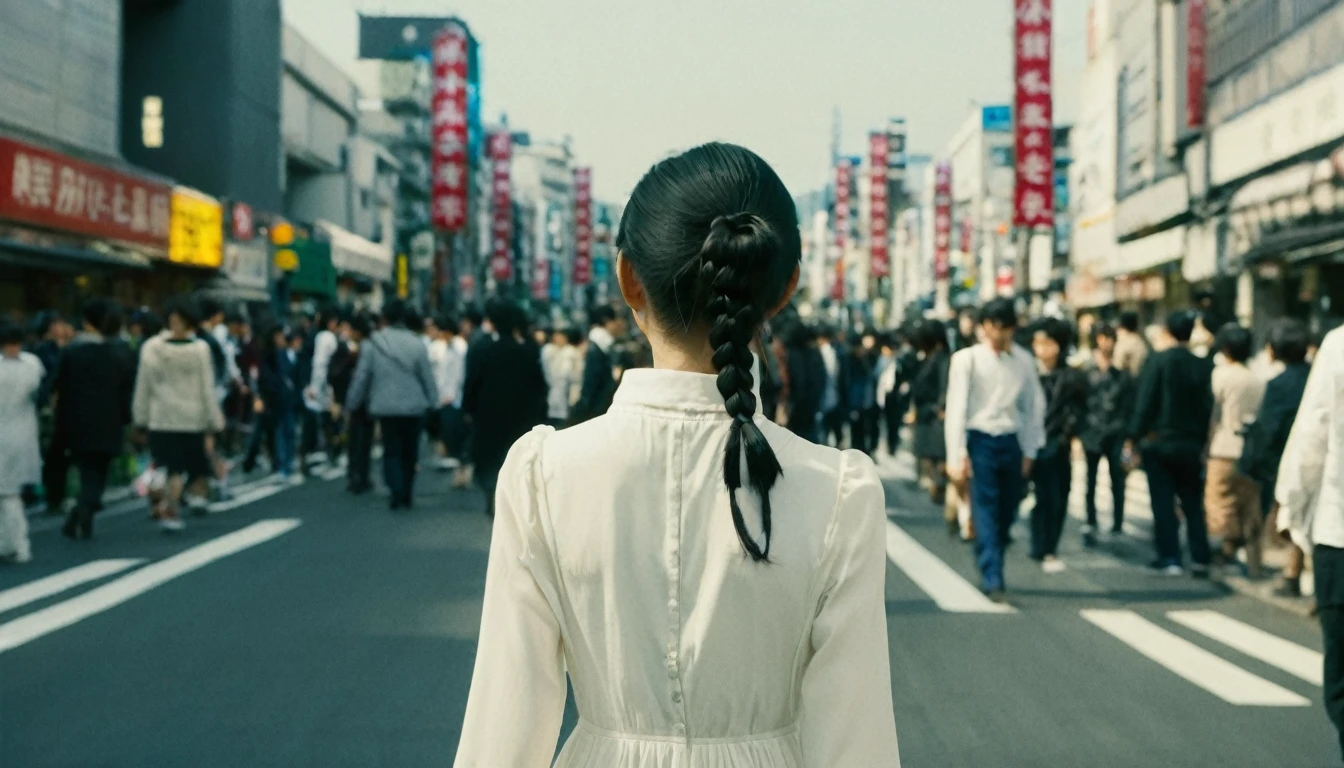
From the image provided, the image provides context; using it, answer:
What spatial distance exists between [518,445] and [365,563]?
988cm

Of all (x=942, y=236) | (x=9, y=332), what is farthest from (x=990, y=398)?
(x=942, y=236)

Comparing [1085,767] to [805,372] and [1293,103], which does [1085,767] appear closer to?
[805,372]

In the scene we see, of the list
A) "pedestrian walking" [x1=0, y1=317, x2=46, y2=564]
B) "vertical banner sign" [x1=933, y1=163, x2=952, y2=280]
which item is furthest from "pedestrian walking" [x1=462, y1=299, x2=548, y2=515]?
"vertical banner sign" [x1=933, y1=163, x2=952, y2=280]

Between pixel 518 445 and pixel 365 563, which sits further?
pixel 365 563

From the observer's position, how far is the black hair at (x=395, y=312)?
52.9ft

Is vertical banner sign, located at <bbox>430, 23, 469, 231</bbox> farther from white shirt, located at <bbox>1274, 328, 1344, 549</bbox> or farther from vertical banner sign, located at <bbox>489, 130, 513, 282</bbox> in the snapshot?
white shirt, located at <bbox>1274, 328, 1344, 549</bbox>

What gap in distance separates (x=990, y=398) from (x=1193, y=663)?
2609mm

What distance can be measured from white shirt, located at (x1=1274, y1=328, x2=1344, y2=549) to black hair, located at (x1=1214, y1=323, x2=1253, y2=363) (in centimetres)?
595

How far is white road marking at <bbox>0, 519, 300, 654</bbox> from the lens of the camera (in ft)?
30.6

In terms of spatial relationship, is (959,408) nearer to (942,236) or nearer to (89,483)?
(89,483)

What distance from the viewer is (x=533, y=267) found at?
419 ft

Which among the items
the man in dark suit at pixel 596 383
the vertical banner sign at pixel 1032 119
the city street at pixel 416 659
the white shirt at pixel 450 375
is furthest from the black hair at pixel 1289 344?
the vertical banner sign at pixel 1032 119

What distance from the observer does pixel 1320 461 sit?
19.1ft

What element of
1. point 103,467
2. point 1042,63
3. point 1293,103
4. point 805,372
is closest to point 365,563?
point 103,467
